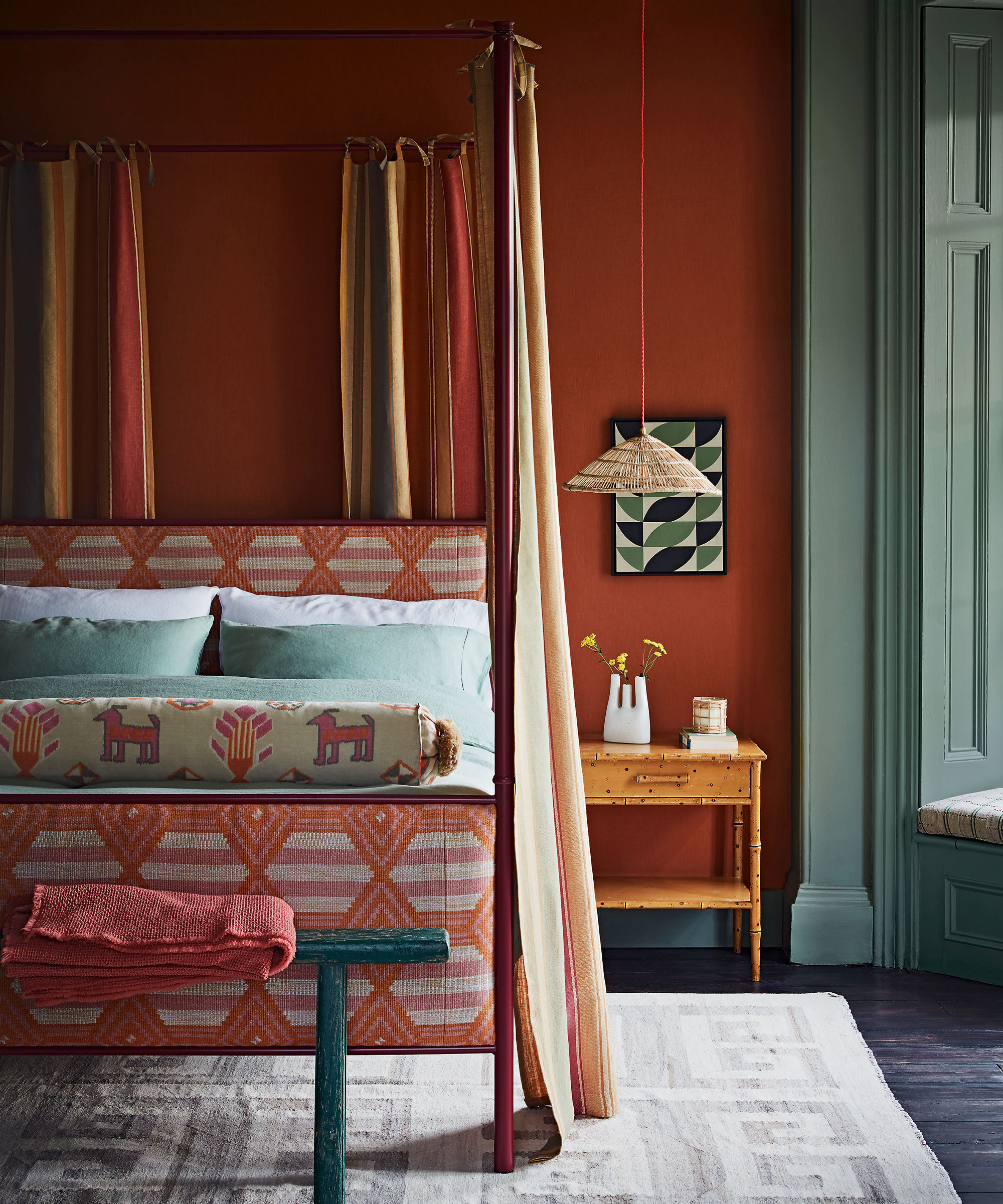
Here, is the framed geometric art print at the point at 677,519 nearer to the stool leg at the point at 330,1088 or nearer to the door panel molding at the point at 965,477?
the door panel molding at the point at 965,477

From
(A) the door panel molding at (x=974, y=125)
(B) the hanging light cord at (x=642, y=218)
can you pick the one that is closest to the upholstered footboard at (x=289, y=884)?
(B) the hanging light cord at (x=642, y=218)

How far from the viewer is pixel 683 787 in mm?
3307

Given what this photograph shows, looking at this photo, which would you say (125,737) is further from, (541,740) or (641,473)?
(641,473)

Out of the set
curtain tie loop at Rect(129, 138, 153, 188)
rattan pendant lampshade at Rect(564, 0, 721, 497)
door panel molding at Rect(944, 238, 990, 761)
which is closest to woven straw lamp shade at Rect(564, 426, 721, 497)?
rattan pendant lampshade at Rect(564, 0, 721, 497)

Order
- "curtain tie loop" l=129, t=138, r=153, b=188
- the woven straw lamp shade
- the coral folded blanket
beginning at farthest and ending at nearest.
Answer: "curtain tie loop" l=129, t=138, r=153, b=188 → the woven straw lamp shade → the coral folded blanket

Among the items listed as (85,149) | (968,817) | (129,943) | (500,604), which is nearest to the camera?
(129,943)

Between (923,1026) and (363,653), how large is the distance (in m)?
1.85

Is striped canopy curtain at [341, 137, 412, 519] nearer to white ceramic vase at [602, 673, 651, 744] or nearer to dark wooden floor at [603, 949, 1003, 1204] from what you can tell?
white ceramic vase at [602, 673, 651, 744]

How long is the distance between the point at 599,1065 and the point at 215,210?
2.92 m

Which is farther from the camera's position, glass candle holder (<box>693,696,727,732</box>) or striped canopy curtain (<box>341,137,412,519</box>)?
striped canopy curtain (<box>341,137,412,519</box>)

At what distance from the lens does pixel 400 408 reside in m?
3.53

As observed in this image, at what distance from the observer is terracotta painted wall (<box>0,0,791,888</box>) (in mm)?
3584

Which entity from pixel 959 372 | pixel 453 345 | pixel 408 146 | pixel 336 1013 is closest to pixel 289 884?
pixel 336 1013

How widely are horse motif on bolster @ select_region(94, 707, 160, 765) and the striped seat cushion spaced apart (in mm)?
2453
